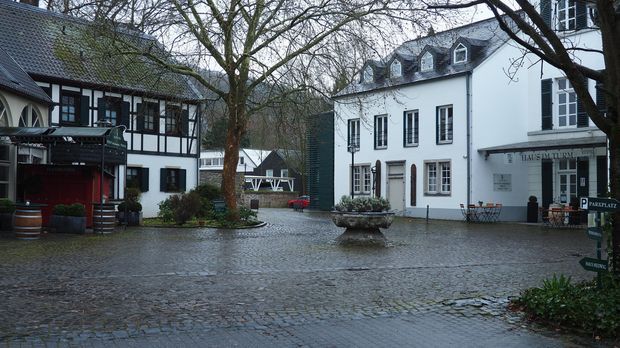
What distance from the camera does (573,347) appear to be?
5.96 m

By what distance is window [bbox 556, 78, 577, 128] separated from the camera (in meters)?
26.5

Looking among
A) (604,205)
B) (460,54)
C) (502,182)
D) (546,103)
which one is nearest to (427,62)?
(460,54)

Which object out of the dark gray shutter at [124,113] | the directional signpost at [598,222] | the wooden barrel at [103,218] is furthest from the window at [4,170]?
the directional signpost at [598,222]

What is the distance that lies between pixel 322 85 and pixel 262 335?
16.4 metres

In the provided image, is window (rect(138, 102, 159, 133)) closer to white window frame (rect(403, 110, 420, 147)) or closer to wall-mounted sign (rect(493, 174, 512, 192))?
white window frame (rect(403, 110, 420, 147))

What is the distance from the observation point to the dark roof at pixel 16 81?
18677 mm

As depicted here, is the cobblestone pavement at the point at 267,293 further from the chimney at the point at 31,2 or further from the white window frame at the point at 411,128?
the chimney at the point at 31,2

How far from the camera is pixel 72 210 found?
18016 mm

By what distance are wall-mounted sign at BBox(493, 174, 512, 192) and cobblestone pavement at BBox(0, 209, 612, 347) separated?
13.8 m

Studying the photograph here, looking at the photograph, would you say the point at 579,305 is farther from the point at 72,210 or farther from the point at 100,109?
the point at 100,109

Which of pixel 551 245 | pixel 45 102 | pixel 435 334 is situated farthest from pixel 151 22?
pixel 435 334

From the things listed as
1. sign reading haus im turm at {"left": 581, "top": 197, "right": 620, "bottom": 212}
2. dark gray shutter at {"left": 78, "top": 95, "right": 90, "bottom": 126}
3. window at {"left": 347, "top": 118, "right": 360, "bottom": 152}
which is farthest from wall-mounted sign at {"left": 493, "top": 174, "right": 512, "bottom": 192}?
sign reading haus im turm at {"left": 581, "top": 197, "right": 620, "bottom": 212}

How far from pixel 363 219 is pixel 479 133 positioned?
15360 millimetres

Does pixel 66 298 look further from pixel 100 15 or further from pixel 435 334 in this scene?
pixel 100 15
